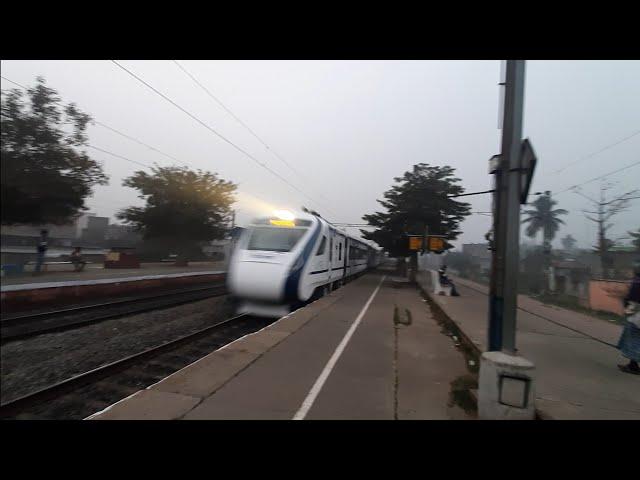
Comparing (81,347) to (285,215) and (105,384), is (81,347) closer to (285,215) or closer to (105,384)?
(105,384)

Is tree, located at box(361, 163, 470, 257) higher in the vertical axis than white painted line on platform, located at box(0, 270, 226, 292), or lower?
higher

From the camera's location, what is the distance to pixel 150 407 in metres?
3.11

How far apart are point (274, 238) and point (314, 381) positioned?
5242mm

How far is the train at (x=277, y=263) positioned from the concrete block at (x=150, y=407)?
4.53 m

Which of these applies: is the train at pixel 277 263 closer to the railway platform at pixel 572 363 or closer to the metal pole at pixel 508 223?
the railway platform at pixel 572 363

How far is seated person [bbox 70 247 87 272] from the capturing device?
11.5 feet

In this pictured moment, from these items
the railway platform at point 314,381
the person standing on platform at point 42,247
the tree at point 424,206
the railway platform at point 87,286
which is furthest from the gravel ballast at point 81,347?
the tree at point 424,206

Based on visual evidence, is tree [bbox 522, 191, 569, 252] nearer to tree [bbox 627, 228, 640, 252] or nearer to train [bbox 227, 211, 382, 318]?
tree [bbox 627, 228, 640, 252]

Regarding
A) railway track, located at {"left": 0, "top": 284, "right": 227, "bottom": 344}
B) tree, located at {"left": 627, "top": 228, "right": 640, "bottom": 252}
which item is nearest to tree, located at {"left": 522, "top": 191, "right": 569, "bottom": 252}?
tree, located at {"left": 627, "top": 228, "right": 640, "bottom": 252}

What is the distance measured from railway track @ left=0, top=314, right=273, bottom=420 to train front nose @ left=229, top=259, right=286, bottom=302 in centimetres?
147

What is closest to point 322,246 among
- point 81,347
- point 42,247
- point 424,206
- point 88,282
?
point 81,347

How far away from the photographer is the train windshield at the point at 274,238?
8570mm
